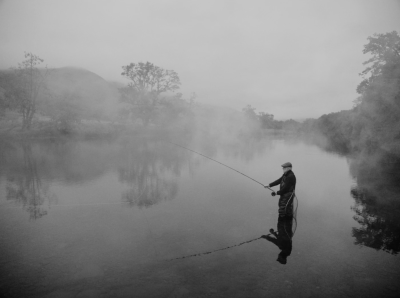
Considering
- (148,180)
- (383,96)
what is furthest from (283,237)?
(383,96)

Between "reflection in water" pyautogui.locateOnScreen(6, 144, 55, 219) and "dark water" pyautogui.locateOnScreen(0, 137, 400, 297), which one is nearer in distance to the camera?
"dark water" pyautogui.locateOnScreen(0, 137, 400, 297)

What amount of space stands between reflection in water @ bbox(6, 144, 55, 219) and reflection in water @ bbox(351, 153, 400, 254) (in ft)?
35.5

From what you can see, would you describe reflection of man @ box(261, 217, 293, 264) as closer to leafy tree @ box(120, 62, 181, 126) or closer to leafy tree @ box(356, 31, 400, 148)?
leafy tree @ box(356, 31, 400, 148)

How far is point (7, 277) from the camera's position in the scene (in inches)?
176

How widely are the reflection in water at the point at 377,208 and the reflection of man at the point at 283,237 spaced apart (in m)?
1.84

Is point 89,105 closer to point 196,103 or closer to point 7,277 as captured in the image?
point 196,103

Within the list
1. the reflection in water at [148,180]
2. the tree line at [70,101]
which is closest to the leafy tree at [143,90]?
the tree line at [70,101]

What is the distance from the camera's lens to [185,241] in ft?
19.7

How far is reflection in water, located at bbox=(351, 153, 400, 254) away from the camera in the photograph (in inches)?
244

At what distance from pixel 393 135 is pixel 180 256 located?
24475 mm

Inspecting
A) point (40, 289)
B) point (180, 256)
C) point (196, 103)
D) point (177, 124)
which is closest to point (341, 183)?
point (180, 256)

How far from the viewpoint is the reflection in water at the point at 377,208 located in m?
6.20

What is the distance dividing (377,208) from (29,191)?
15221 millimetres

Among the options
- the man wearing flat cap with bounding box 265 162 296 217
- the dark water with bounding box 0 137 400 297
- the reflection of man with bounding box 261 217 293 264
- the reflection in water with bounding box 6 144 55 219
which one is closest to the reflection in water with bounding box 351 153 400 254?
the dark water with bounding box 0 137 400 297
